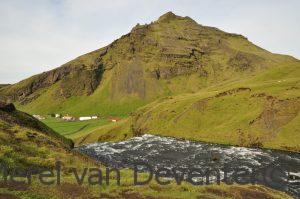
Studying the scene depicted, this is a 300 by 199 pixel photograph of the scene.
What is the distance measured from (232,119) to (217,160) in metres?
47.8

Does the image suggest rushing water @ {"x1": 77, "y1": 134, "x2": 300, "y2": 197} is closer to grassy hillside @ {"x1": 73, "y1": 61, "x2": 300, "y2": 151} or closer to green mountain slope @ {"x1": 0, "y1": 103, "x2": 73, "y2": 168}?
grassy hillside @ {"x1": 73, "y1": 61, "x2": 300, "y2": 151}

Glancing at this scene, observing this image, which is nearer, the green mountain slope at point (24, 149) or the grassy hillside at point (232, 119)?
the green mountain slope at point (24, 149)

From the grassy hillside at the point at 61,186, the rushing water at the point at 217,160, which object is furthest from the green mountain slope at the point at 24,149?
the rushing water at the point at 217,160

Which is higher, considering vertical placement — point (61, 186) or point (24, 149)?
point (24, 149)

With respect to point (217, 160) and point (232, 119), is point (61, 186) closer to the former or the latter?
point (217, 160)

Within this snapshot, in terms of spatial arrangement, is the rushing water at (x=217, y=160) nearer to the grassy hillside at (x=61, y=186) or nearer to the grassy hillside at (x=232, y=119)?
the grassy hillside at (x=232, y=119)

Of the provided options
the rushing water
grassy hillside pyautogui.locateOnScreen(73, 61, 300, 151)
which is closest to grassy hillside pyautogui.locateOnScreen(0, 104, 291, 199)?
the rushing water

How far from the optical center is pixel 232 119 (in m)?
127

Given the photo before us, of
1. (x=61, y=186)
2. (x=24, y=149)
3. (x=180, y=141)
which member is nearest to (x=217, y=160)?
(x=180, y=141)

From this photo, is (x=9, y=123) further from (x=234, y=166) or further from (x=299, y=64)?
(x=299, y=64)

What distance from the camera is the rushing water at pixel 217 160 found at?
65062 millimetres

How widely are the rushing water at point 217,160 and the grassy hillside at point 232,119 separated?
326 inches

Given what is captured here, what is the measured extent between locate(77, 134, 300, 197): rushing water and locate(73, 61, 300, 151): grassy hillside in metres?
8.27

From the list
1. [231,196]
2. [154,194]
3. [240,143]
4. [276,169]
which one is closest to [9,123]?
[154,194]
